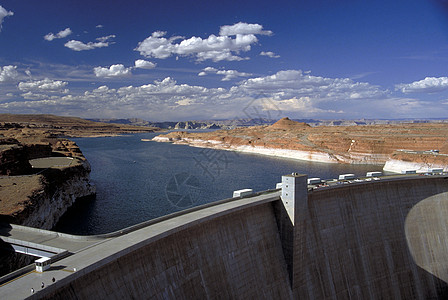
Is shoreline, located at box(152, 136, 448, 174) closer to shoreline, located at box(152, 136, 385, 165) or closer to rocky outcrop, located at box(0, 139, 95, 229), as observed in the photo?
shoreline, located at box(152, 136, 385, 165)

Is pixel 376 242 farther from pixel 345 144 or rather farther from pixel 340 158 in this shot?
pixel 345 144

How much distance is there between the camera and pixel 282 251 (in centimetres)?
2444

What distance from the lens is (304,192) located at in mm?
24547

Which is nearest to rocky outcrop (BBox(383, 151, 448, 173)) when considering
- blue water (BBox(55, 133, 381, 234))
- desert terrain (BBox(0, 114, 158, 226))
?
blue water (BBox(55, 133, 381, 234))

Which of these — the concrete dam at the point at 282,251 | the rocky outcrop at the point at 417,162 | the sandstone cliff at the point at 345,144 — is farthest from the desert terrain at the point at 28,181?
the sandstone cliff at the point at 345,144

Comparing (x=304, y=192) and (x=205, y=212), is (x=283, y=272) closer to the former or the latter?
(x=304, y=192)

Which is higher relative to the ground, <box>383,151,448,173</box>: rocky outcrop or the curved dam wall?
the curved dam wall

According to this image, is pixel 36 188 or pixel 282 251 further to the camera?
pixel 36 188

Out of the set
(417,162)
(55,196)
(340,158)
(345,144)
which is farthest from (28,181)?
(345,144)

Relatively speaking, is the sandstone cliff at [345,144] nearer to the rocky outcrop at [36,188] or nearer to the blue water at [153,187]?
the blue water at [153,187]

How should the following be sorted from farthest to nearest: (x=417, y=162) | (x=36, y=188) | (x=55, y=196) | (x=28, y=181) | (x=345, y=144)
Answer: (x=345, y=144), (x=417, y=162), (x=55, y=196), (x=28, y=181), (x=36, y=188)

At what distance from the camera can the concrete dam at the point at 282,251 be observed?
604 inches

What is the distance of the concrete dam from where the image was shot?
1534cm

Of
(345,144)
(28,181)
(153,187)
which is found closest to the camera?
(28,181)
